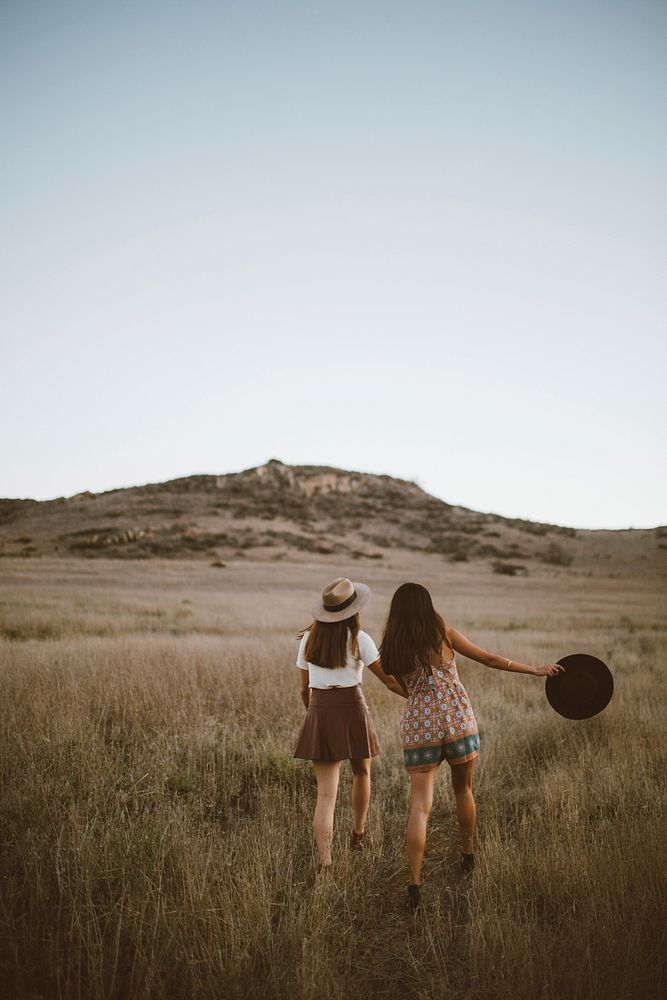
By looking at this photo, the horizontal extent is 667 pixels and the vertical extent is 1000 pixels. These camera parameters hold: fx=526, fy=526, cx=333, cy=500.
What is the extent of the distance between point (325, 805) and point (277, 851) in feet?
1.36

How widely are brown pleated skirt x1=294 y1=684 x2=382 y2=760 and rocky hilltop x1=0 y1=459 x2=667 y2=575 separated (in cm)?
3858

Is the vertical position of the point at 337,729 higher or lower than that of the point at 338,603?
lower

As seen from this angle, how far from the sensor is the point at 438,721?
3.37 meters

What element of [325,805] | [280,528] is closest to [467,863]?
[325,805]

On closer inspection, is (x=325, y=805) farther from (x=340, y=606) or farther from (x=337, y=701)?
(x=340, y=606)

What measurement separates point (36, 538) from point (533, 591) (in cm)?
4393

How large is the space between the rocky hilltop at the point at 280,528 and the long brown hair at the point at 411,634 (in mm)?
38889

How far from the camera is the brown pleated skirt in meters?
3.56

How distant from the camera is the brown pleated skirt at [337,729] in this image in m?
3.56

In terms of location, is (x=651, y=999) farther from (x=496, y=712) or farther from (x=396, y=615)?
(x=496, y=712)

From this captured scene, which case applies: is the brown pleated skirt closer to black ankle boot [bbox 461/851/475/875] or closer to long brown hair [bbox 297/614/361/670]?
long brown hair [bbox 297/614/361/670]

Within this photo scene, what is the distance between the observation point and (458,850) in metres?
3.92

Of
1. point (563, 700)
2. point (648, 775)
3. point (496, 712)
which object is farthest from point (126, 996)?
point (496, 712)

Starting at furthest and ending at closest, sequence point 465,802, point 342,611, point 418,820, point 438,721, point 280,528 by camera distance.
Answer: point 280,528 → point 342,611 → point 465,802 → point 438,721 → point 418,820
